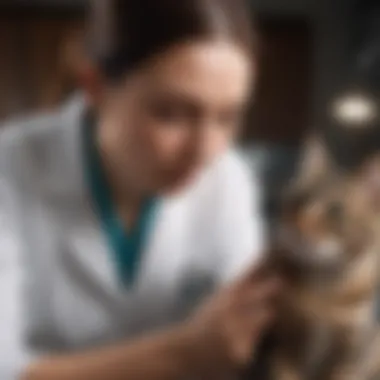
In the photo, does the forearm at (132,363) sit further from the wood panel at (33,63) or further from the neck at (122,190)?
the wood panel at (33,63)

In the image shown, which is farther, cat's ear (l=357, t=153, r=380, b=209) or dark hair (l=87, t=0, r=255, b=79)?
cat's ear (l=357, t=153, r=380, b=209)

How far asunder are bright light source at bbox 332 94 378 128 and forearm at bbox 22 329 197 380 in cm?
34

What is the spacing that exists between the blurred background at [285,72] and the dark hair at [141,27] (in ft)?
0.09

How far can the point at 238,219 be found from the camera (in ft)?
3.44

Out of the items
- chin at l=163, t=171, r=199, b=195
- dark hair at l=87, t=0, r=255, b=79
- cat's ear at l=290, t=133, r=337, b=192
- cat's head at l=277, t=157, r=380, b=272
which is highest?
dark hair at l=87, t=0, r=255, b=79

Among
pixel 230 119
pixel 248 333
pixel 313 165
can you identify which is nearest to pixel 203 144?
pixel 230 119

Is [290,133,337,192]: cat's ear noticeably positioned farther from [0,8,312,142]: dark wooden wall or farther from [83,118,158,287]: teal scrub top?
[83,118,158,287]: teal scrub top

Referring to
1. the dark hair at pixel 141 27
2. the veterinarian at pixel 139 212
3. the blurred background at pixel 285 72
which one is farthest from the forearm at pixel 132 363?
the dark hair at pixel 141 27

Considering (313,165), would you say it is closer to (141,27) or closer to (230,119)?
(230,119)

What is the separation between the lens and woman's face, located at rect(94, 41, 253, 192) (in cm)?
Answer: 101

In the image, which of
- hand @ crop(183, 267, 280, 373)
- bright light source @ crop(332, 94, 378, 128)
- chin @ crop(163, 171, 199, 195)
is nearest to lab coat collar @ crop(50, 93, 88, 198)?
chin @ crop(163, 171, 199, 195)

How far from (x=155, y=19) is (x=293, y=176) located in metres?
0.26

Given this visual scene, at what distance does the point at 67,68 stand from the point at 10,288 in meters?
0.27

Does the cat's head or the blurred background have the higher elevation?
the blurred background
